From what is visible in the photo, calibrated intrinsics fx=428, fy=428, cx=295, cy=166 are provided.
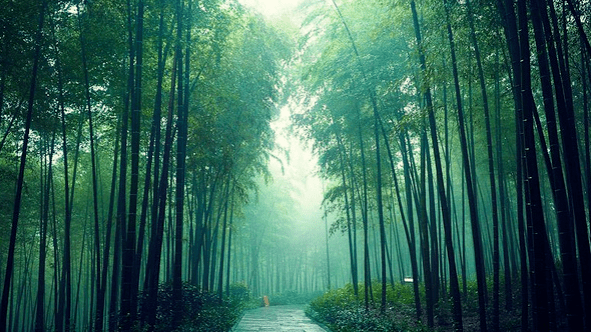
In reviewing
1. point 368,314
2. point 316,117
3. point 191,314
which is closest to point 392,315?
point 368,314

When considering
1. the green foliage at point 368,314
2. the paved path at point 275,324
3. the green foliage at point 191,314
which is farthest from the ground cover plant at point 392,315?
the green foliage at point 191,314

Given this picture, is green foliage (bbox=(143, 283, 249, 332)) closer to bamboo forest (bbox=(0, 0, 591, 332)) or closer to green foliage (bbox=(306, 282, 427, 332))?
bamboo forest (bbox=(0, 0, 591, 332))

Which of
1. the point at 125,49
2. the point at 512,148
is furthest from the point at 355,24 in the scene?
the point at 512,148

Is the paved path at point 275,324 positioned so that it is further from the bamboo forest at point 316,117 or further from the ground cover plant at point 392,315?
the ground cover plant at point 392,315

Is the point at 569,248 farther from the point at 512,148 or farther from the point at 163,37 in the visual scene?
the point at 512,148

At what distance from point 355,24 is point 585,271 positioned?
5636 millimetres

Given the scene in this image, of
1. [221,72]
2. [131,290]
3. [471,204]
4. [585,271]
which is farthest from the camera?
[221,72]

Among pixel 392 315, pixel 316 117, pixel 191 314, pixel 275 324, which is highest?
pixel 316 117

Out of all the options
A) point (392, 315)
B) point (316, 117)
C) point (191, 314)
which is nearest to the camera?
point (191, 314)

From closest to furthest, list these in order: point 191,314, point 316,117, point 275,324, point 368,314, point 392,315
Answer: point 191,314 < point 392,315 < point 368,314 < point 275,324 < point 316,117

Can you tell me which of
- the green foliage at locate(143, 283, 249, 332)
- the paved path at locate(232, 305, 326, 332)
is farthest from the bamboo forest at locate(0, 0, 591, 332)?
the paved path at locate(232, 305, 326, 332)

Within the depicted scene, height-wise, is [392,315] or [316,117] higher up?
[316,117]

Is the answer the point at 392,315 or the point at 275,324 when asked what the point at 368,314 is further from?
the point at 275,324

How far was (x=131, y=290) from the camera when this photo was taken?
220 inches
